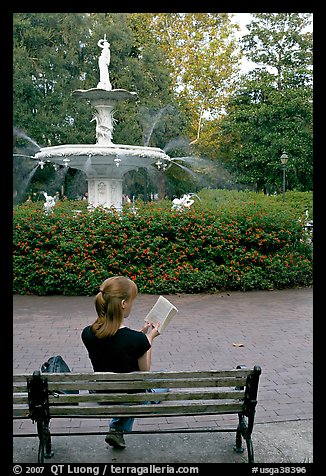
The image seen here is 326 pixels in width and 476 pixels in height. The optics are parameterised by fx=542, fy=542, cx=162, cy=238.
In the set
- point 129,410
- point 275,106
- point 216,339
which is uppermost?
point 275,106

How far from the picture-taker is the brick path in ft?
16.9

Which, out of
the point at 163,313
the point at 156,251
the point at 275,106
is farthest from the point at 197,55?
the point at 163,313

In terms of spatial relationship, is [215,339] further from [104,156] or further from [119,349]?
[104,156]

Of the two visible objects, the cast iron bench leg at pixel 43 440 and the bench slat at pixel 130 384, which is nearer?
the bench slat at pixel 130 384

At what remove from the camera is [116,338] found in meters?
3.65

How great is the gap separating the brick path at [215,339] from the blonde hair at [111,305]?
1.33m

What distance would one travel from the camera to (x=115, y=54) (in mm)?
33469

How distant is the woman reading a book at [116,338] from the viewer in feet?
11.9

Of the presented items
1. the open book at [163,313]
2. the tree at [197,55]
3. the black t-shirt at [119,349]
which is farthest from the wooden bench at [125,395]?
the tree at [197,55]

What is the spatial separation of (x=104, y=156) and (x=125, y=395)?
11.0m

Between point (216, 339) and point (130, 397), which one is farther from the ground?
point (130, 397)

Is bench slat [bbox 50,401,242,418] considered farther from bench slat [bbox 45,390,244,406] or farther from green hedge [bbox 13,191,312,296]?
green hedge [bbox 13,191,312,296]

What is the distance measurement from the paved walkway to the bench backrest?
109 cm

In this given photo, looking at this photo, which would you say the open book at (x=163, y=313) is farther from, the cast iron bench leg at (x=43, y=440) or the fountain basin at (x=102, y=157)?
the fountain basin at (x=102, y=157)
